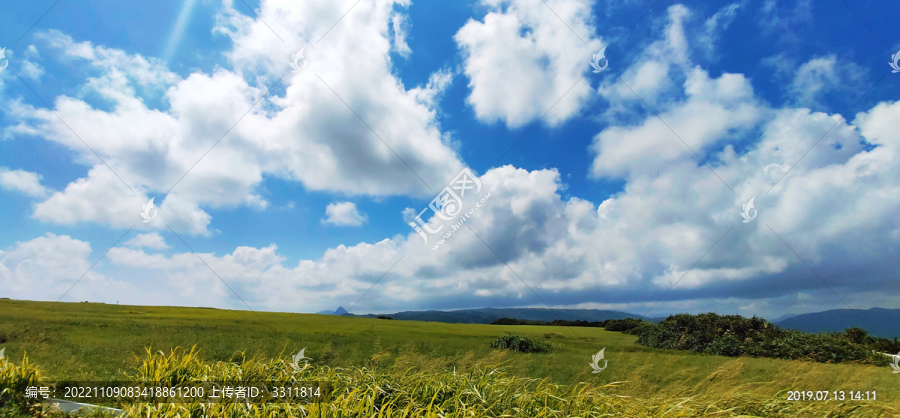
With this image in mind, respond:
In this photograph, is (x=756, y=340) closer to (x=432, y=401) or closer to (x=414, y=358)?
(x=414, y=358)

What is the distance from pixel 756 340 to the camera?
2341cm

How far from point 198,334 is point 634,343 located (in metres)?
31.1

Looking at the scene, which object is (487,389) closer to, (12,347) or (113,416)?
(113,416)

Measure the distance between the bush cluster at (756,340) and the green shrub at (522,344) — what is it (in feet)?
32.4

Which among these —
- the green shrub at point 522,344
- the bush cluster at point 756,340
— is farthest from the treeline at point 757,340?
the green shrub at point 522,344

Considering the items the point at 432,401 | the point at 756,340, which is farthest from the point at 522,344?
the point at 432,401

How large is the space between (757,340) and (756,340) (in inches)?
2.0

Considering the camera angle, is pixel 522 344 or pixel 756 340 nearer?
pixel 522 344

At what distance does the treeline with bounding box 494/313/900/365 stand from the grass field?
111 inches

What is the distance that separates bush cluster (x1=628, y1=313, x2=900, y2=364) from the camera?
2052 centimetres

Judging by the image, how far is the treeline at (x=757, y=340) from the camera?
2050 centimetres

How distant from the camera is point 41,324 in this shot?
23.2 m

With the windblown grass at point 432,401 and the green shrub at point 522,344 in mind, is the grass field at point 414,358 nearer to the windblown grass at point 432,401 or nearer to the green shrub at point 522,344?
the windblown grass at point 432,401

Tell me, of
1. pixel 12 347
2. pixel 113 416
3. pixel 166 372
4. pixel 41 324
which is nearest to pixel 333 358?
pixel 166 372
